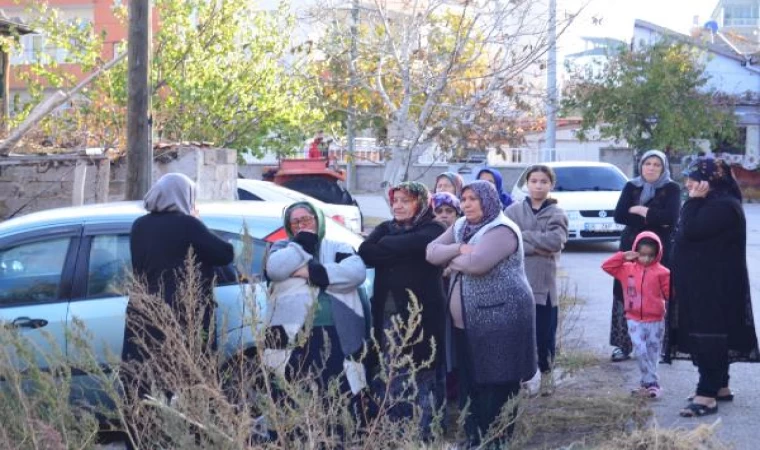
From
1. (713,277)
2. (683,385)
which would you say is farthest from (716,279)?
(683,385)

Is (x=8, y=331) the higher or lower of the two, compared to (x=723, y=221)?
lower

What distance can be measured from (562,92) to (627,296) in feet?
84.6

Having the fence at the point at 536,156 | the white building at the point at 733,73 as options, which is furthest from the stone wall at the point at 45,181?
the white building at the point at 733,73

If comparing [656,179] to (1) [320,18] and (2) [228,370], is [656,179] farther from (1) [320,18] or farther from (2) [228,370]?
(1) [320,18]

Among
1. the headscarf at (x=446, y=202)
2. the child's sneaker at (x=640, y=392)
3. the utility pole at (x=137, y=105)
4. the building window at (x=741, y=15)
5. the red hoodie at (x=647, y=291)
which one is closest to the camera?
the headscarf at (x=446, y=202)

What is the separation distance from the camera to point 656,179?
28.0 feet

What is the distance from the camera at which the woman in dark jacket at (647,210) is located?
27.7 feet

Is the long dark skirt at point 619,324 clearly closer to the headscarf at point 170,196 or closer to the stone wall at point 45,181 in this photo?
the headscarf at point 170,196

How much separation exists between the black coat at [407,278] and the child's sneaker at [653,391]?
6.25 feet

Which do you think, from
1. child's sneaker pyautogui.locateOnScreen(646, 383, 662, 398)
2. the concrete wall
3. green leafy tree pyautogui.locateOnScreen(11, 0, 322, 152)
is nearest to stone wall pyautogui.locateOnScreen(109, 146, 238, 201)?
green leafy tree pyautogui.locateOnScreen(11, 0, 322, 152)

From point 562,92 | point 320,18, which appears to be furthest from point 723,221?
point 562,92

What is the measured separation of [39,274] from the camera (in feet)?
22.7

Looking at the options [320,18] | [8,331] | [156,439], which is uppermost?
[320,18]

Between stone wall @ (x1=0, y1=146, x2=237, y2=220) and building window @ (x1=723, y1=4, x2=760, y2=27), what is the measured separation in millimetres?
86689
